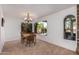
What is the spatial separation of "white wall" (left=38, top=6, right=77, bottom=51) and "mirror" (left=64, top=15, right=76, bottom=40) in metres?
0.08

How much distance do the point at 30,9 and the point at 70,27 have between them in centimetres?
103

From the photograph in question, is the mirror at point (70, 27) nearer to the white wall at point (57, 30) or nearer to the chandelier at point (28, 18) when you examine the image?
the white wall at point (57, 30)

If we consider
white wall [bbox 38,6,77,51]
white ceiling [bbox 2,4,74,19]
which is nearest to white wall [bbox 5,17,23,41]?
white ceiling [bbox 2,4,74,19]

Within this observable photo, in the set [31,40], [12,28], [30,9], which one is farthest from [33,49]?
[30,9]

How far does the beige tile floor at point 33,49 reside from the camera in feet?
9.21

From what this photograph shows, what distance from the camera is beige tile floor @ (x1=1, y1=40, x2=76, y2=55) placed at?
9.21 feet

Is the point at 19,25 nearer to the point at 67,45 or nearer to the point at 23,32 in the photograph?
the point at 23,32

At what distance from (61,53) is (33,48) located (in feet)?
2.21

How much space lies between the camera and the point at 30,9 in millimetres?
2820

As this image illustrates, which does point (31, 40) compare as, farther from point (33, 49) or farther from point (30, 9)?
point (30, 9)
